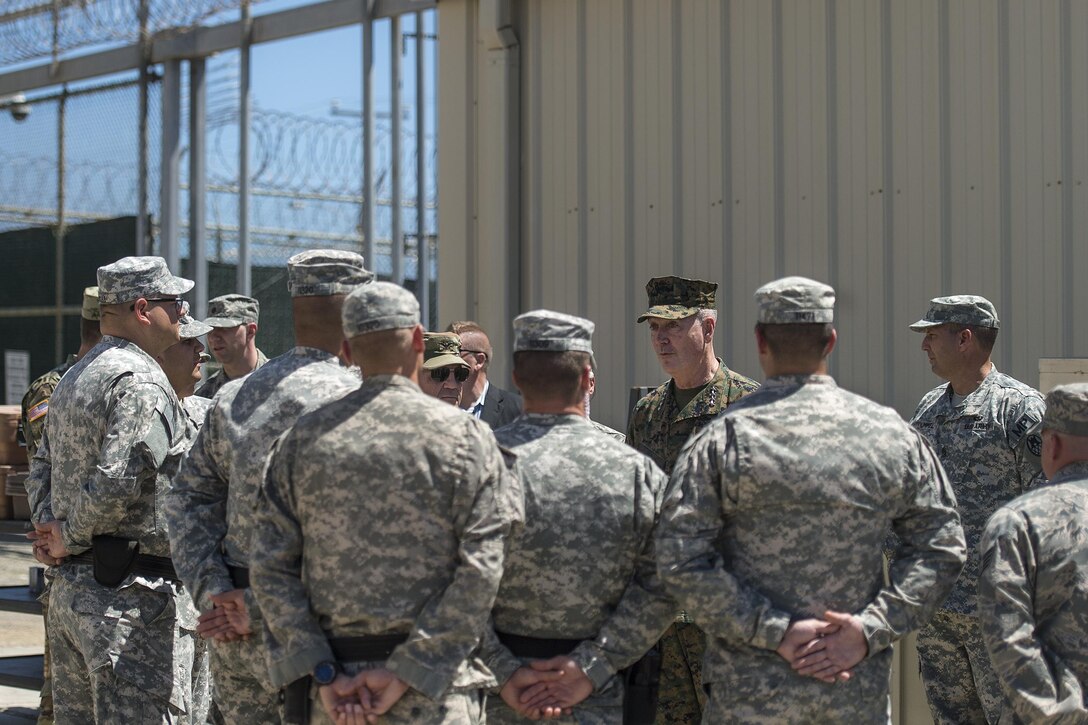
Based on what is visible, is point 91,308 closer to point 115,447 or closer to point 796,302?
point 115,447

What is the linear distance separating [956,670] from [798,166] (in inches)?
117

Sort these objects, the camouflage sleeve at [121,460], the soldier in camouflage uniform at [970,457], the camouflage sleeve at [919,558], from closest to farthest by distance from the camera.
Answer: the camouflage sleeve at [919,558] → the camouflage sleeve at [121,460] → the soldier in camouflage uniform at [970,457]

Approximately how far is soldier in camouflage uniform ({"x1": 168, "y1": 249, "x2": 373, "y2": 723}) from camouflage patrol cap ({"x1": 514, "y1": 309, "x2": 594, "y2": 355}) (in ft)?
1.80

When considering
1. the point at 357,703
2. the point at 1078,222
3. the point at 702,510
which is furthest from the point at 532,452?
the point at 1078,222

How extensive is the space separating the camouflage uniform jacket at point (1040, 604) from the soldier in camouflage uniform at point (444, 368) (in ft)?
8.26

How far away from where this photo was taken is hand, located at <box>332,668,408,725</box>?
2848 mm

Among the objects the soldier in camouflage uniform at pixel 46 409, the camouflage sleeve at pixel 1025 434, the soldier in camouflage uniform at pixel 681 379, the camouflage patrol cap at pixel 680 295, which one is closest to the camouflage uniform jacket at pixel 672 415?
the soldier in camouflage uniform at pixel 681 379

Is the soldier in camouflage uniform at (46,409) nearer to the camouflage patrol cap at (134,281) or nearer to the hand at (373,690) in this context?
the camouflage patrol cap at (134,281)

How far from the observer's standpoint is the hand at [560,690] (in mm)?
3148

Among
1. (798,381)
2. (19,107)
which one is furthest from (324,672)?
(19,107)

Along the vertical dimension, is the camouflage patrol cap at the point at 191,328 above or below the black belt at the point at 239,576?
above

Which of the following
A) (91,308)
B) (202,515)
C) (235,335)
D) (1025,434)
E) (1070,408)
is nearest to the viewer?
(1070,408)

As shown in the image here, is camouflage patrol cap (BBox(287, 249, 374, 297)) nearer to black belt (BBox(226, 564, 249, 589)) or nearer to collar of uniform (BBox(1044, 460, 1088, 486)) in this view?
black belt (BBox(226, 564, 249, 589))

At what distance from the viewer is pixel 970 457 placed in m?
4.90
